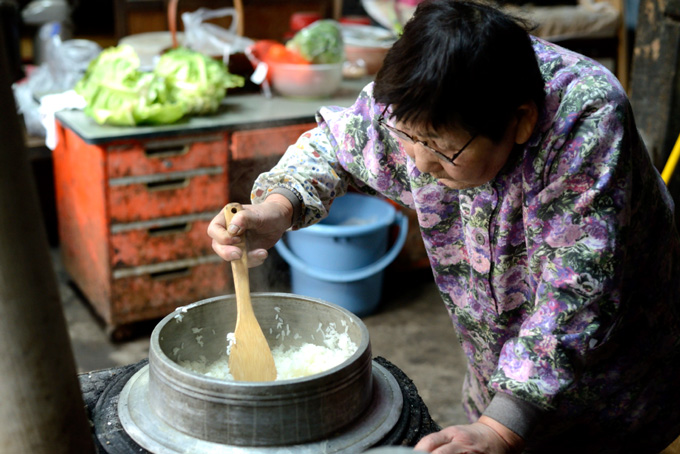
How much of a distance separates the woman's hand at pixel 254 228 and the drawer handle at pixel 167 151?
1.97m

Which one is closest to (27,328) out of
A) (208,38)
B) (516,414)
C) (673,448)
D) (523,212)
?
(516,414)

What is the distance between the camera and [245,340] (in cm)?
138

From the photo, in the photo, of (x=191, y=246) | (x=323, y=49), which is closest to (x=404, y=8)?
(x=323, y=49)

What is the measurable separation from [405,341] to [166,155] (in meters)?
1.63

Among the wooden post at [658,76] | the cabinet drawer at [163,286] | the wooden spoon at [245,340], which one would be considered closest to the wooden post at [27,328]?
the wooden spoon at [245,340]

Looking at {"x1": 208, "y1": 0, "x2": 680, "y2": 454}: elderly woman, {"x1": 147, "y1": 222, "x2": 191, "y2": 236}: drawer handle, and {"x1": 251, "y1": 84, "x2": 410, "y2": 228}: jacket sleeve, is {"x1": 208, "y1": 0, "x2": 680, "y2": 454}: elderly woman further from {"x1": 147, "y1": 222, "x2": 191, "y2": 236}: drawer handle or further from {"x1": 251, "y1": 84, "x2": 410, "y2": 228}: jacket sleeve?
{"x1": 147, "y1": 222, "x2": 191, "y2": 236}: drawer handle

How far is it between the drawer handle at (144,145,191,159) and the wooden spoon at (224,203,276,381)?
2109 mm

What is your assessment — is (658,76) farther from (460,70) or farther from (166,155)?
(460,70)

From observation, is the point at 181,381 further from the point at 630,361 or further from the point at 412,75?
the point at 630,361

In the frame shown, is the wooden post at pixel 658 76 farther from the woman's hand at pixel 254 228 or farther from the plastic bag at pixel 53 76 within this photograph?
the plastic bag at pixel 53 76

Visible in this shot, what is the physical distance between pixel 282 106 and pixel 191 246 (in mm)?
907

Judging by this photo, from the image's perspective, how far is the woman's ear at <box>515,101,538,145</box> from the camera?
127 cm

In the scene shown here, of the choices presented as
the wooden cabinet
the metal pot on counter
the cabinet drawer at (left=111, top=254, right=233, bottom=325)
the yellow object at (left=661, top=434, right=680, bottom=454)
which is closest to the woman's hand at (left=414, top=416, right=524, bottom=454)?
the metal pot on counter

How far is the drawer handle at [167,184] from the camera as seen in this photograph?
346cm
